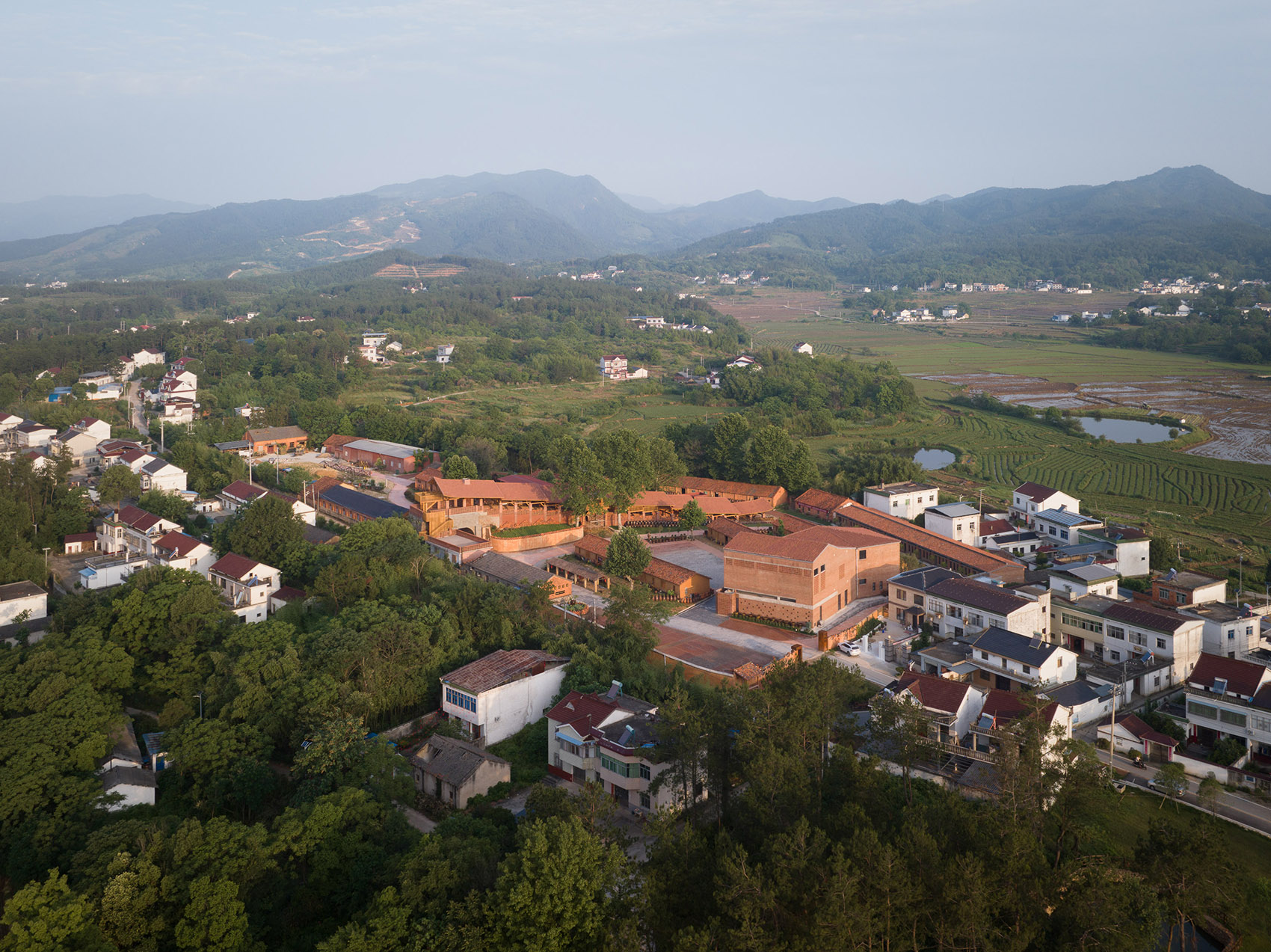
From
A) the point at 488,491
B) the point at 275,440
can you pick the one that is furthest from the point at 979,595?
the point at 275,440

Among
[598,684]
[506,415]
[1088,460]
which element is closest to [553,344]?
A: [506,415]

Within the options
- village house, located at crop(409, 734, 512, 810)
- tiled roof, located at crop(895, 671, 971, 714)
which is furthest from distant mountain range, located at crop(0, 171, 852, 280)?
tiled roof, located at crop(895, 671, 971, 714)

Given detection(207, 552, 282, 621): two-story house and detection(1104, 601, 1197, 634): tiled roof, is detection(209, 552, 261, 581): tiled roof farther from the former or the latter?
detection(1104, 601, 1197, 634): tiled roof

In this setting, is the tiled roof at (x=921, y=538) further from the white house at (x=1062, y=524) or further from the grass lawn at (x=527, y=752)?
the grass lawn at (x=527, y=752)

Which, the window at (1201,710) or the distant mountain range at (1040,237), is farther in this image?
the distant mountain range at (1040,237)

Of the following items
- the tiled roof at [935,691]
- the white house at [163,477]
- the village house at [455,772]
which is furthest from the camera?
the white house at [163,477]

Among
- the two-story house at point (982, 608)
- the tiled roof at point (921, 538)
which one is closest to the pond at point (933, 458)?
the tiled roof at point (921, 538)
